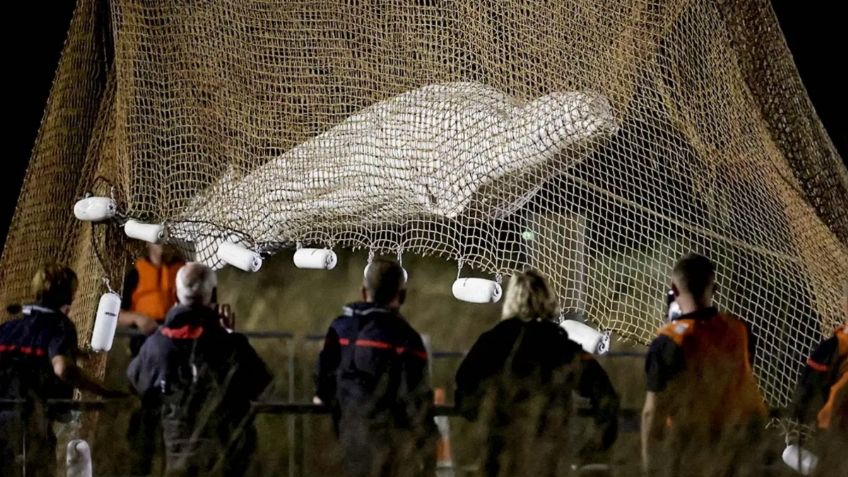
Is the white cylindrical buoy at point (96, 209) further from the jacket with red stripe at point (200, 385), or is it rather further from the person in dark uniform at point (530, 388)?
the person in dark uniform at point (530, 388)

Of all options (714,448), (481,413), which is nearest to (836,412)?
(714,448)

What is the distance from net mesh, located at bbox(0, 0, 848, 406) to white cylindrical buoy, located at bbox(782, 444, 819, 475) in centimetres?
119

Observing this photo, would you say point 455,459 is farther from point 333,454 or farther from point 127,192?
point 127,192

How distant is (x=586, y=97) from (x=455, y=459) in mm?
1727

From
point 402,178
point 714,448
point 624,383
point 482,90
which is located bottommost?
point 714,448

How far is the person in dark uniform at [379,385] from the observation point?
11.9ft

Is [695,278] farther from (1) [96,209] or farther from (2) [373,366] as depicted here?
(1) [96,209]

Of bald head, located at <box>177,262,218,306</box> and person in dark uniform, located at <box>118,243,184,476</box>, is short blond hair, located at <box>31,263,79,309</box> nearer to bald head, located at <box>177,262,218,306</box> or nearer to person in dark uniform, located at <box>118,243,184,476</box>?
bald head, located at <box>177,262,218,306</box>

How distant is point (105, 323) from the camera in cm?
521

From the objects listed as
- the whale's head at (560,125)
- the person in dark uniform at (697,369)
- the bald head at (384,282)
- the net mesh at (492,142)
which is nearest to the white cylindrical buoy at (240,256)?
the net mesh at (492,142)

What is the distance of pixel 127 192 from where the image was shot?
546 cm

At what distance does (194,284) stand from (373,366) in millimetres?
603

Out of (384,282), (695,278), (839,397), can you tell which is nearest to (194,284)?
(384,282)

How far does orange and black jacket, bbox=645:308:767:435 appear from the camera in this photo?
3812 millimetres
